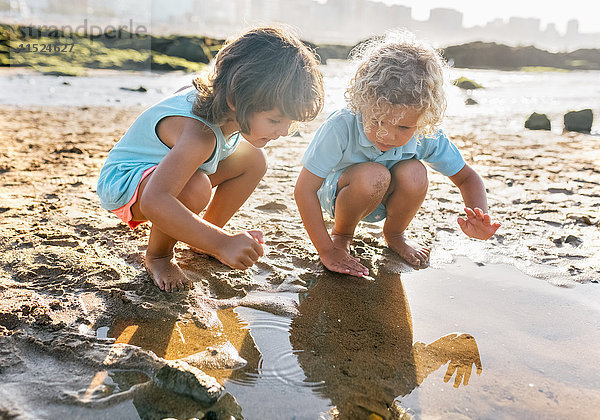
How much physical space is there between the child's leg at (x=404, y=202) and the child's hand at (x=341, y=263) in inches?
10.5

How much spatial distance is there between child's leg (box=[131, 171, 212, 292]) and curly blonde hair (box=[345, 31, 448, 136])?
695 mm

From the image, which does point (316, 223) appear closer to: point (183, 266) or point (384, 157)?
point (384, 157)

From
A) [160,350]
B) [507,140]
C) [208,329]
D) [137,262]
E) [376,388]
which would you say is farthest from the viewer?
[507,140]

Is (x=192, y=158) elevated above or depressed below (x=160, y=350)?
above

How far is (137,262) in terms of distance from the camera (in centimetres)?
219

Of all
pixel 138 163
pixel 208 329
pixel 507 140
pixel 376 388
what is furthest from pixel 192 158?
pixel 507 140

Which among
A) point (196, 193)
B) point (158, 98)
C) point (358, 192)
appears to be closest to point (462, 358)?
point (358, 192)

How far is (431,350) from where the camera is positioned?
65.1 inches

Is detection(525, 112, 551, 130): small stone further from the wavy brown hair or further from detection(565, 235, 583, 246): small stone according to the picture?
the wavy brown hair

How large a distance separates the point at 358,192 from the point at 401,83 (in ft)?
1.60

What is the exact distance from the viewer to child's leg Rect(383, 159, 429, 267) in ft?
7.55

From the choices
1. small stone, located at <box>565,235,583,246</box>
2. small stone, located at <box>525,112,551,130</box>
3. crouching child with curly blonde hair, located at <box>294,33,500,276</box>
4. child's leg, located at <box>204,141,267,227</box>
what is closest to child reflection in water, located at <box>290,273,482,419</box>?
crouching child with curly blonde hair, located at <box>294,33,500,276</box>

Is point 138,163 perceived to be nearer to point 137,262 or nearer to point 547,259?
point 137,262

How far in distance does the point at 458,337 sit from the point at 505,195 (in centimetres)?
179
